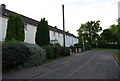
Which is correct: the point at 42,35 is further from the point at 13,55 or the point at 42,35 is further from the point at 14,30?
the point at 13,55

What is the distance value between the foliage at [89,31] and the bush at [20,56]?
209ft

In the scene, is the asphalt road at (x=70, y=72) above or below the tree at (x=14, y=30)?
below

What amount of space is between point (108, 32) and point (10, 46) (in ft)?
239

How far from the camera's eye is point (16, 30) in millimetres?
18625

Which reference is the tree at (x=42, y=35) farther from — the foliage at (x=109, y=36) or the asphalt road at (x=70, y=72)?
the foliage at (x=109, y=36)

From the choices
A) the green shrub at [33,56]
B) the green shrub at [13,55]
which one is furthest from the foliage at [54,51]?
the green shrub at [13,55]

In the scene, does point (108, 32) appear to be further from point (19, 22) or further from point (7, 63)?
point (7, 63)

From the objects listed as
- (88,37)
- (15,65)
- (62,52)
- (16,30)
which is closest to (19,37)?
(16,30)

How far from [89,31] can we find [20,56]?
69.8 meters

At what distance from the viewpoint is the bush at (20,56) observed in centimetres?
1083

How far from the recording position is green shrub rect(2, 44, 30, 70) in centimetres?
1073

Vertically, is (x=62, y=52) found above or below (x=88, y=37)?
below

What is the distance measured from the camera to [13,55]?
11.4 meters

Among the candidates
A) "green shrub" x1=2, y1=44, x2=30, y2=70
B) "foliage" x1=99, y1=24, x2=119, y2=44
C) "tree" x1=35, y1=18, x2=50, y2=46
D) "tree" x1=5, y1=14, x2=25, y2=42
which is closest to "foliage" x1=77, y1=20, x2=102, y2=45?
"foliage" x1=99, y1=24, x2=119, y2=44
